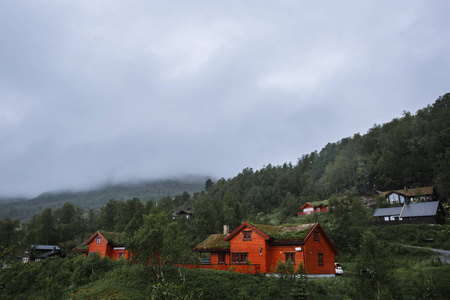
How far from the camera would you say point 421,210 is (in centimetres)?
6094

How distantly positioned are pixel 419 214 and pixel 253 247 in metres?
Result: 44.2

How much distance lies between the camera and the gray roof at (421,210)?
2324 inches

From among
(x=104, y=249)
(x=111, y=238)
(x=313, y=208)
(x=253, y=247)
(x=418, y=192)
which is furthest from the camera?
(x=313, y=208)

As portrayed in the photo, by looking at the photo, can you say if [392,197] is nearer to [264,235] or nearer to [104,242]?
[264,235]

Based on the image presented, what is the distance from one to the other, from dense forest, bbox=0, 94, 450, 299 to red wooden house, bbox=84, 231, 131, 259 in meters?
2.86

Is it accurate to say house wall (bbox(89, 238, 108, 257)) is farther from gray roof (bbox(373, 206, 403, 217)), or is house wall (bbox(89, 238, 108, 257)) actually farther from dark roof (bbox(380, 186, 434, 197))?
dark roof (bbox(380, 186, 434, 197))

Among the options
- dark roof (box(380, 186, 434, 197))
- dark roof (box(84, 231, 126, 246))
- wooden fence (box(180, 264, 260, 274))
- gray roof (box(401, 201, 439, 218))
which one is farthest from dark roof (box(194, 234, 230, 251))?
dark roof (box(380, 186, 434, 197))

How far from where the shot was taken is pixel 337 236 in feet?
162

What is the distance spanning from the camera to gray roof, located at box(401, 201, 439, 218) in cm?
5903

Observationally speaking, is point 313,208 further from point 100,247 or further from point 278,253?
point 100,247

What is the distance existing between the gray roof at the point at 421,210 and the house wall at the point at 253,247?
42.5 m

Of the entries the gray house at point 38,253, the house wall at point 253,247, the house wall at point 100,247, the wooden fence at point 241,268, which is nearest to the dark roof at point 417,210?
the house wall at point 253,247

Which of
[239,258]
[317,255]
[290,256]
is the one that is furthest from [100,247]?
[317,255]

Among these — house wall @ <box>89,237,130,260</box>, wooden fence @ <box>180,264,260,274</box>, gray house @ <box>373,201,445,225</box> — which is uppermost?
gray house @ <box>373,201,445,225</box>
